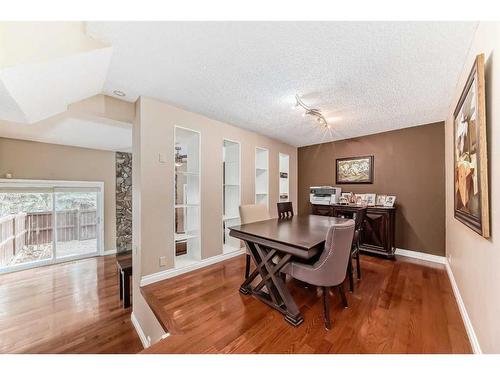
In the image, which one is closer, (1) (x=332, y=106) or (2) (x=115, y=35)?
(2) (x=115, y=35)

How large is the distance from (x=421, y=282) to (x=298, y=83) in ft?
9.05

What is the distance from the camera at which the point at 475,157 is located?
3.95ft

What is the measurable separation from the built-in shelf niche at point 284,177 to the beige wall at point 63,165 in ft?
14.1

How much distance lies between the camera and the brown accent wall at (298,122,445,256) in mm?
3076

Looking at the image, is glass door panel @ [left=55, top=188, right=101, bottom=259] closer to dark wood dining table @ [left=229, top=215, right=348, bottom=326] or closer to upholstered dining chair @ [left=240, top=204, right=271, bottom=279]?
upholstered dining chair @ [left=240, top=204, right=271, bottom=279]

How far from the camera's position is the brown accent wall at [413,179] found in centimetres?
308

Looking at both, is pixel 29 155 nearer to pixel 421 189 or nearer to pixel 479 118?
pixel 479 118

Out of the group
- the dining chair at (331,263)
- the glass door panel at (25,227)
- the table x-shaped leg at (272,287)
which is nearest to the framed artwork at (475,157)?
the dining chair at (331,263)

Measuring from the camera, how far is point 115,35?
4.50 feet

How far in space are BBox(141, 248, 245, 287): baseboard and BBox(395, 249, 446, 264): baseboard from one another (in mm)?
2856

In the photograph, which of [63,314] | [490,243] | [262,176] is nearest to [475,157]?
[490,243]

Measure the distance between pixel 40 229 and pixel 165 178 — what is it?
391 cm

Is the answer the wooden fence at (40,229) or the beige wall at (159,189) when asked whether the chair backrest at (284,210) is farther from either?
the wooden fence at (40,229)
